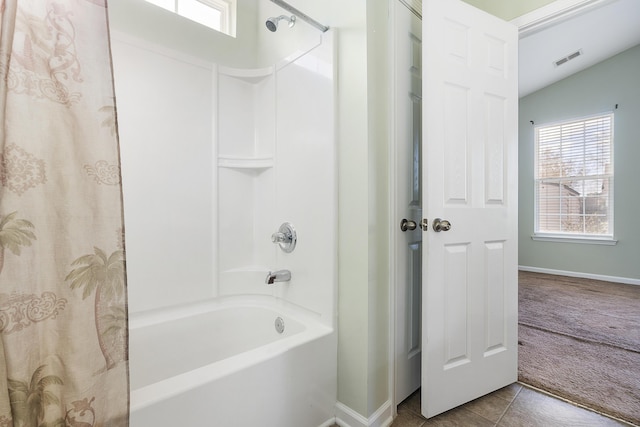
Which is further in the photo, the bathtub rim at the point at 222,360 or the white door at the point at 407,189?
the white door at the point at 407,189

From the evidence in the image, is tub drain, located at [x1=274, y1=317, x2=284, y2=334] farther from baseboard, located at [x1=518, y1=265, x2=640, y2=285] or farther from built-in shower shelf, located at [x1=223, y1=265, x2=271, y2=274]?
baseboard, located at [x1=518, y1=265, x2=640, y2=285]

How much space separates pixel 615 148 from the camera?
3961mm

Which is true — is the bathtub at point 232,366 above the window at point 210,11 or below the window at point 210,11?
below

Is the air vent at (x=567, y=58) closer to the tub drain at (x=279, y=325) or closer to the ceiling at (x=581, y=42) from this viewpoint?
the ceiling at (x=581, y=42)

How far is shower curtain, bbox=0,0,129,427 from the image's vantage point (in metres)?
0.67

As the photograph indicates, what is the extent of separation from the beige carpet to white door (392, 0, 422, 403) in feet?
2.52

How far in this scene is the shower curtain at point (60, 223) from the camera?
67cm

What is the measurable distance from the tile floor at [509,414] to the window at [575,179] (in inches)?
149

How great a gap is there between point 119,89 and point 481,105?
1922mm

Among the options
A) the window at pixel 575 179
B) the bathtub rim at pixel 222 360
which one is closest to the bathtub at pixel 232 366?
the bathtub rim at pixel 222 360

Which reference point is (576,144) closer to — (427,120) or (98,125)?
(427,120)

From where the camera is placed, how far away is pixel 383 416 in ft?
4.58

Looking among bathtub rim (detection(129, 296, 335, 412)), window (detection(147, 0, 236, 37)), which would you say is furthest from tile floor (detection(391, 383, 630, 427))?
window (detection(147, 0, 236, 37))

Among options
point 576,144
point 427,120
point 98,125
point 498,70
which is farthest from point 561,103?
point 98,125
